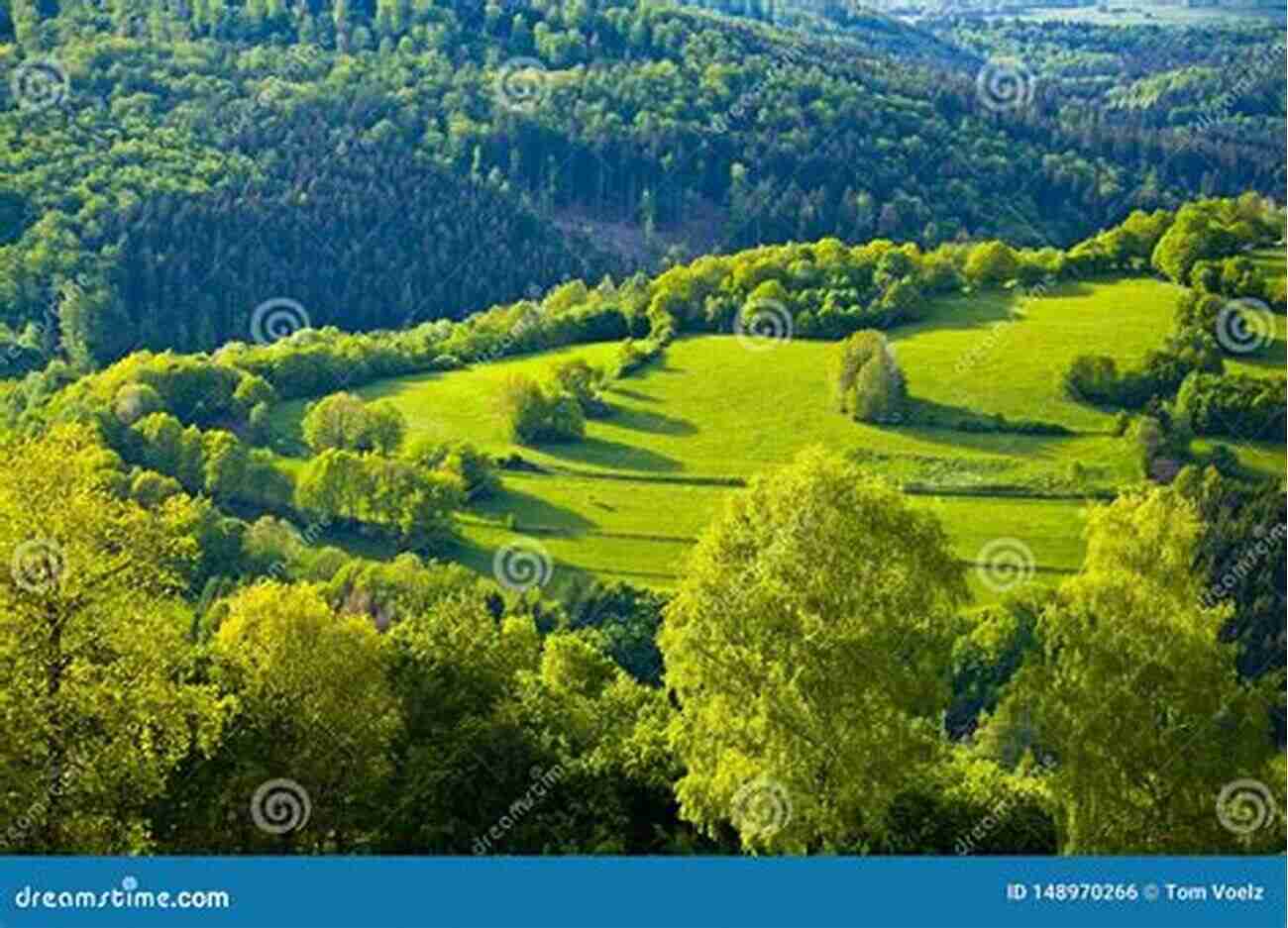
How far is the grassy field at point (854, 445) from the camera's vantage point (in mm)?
38469

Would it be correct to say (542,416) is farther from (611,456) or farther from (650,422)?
(650,422)

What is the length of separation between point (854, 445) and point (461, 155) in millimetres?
81418

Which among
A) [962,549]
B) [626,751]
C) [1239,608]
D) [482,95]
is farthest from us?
[482,95]

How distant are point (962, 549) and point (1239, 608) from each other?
281 inches

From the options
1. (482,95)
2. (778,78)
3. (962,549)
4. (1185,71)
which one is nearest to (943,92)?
(778,78)

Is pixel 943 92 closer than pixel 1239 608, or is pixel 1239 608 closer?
pixel 1239 608

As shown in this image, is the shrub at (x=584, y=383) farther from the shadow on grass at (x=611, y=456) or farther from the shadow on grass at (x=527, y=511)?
the shadow on grass at (x=527, y=511)

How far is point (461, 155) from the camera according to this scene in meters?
117

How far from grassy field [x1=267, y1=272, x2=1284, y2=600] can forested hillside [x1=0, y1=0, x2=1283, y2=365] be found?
40.9 meters

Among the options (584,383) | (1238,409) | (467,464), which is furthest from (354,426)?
(1238,409)

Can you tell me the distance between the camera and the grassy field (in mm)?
38469

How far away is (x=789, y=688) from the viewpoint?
21.9m

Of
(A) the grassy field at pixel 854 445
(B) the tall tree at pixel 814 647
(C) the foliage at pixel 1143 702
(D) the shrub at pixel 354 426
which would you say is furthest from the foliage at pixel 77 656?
(D) the shrub at pixel 354 426
